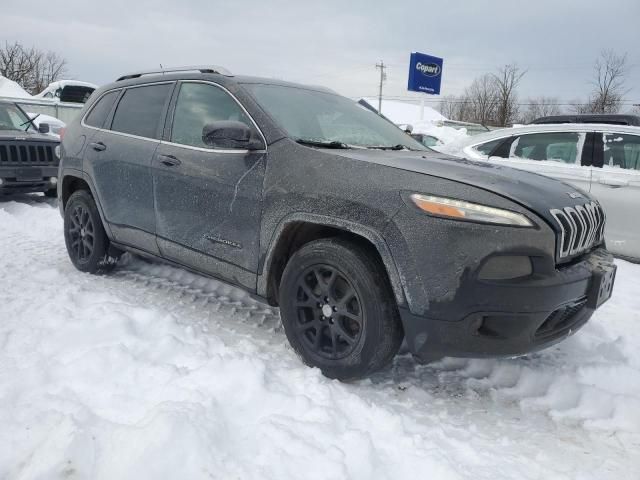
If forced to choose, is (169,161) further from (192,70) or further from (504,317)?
(504,317)

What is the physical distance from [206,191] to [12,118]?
23.5 ft

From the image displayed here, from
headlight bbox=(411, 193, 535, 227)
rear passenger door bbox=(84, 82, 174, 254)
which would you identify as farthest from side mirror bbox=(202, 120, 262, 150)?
headlight bbox=(411, 193, 535, 227)

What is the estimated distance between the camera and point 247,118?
3.08 metres

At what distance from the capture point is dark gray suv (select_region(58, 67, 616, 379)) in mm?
2240

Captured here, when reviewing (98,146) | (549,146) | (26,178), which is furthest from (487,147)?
(26,178)

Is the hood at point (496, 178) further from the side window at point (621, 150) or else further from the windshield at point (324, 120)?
the side window at point (621, 150)

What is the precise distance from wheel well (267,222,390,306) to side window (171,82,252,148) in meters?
0.82

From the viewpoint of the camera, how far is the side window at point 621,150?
549 cm

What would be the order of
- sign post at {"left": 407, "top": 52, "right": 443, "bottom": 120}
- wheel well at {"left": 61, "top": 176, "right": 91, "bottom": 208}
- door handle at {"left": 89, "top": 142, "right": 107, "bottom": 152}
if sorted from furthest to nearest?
sign post at {"left": 407, "top": 52, "right": 443, "bottom": 120} < wheel well at {"left": 61, "top": 176, "right": 91, "bottom": 208} < door handle at {"left": 89, "top": 142, "right": 107, "bottom": 152}

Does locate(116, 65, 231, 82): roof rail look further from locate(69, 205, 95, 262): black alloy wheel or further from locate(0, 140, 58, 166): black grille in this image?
locate(0, 140, 58, 166): black grille

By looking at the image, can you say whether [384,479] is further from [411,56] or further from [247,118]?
[411,56]

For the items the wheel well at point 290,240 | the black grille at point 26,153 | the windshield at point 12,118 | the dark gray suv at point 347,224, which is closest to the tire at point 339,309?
the dark gray suv at point 347,224

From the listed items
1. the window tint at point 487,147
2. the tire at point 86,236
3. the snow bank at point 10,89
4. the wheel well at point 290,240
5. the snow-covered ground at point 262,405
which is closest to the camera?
the snow-covered ground at point 262,405

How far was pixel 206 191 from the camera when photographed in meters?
3.16
